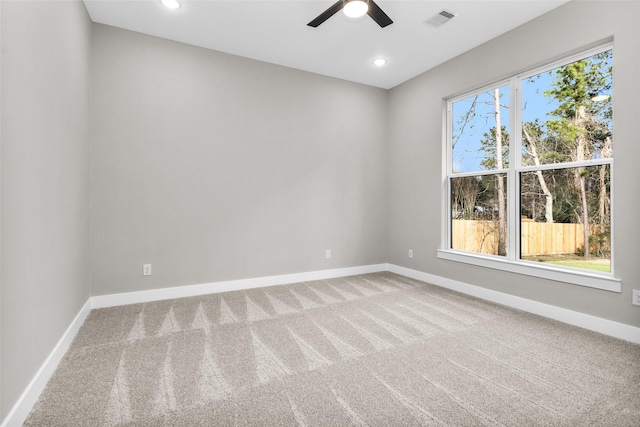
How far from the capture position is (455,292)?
364 cm

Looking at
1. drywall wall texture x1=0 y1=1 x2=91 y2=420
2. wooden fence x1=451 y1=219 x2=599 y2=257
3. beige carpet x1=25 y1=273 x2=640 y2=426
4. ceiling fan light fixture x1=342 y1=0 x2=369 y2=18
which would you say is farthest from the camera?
wooden fence x1=451 y1=219 x2=599 y2=257

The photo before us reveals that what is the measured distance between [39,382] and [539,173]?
4.19m

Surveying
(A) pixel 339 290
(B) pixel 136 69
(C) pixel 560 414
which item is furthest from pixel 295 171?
(C) pixel 560 414

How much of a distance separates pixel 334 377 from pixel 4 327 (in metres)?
1.62

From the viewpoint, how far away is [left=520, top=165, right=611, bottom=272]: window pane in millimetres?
2621

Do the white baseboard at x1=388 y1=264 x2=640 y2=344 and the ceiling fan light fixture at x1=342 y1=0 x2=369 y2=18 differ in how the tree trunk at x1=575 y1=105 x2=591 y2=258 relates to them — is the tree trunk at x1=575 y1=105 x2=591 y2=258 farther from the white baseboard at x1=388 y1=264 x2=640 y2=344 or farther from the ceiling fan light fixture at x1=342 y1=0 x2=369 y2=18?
the ceiling fan light fixture at x1=342 y1=0 x2=369 y2=18

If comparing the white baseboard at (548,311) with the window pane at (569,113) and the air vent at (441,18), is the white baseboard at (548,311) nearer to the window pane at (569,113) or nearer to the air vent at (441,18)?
the window pane at (569,113)

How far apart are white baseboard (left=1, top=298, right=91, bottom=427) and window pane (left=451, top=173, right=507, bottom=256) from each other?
3.95 m

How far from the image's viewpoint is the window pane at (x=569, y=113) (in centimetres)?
261

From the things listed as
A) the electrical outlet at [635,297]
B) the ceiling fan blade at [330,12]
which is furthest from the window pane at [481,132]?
the ceiling fan blade at [330,12]

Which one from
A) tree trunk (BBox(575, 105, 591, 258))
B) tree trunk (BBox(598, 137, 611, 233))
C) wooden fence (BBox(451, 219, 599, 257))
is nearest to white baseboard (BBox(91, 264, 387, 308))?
wooden fence (BBox(451, 219, 599, 257))

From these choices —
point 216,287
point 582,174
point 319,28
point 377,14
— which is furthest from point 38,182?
point 582,174

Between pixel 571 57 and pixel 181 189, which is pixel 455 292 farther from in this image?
pixel 181 189

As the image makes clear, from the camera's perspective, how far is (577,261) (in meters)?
2.77
